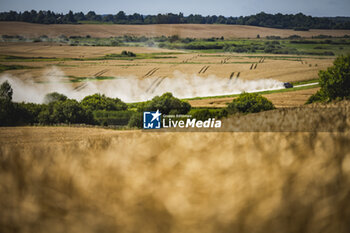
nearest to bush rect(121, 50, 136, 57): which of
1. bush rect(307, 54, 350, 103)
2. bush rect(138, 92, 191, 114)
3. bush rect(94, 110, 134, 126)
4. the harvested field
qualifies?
the harvested field

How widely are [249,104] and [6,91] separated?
3.91 meters

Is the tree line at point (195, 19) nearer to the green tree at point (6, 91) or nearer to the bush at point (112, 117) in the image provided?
the green tree at point (6, 91)

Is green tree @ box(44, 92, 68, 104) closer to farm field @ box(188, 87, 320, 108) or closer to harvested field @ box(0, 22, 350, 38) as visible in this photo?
harvested field @ box(0, 22, 350, 38)

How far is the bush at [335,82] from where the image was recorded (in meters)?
5.57

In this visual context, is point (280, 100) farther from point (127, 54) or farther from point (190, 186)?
point (190, 186)

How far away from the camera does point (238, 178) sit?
7.65 ft

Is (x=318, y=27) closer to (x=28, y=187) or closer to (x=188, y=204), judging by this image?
(x=188, y=204)

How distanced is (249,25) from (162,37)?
1.72m

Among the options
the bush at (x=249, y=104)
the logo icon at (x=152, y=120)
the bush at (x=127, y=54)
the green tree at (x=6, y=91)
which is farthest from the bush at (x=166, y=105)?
the green tree at (x=6, y=91)

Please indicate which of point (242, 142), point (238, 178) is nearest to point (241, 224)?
point (238, 178)

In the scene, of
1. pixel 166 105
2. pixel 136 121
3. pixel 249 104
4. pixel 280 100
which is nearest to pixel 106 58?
pixel 166 105

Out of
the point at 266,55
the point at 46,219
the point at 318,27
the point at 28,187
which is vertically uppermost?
the point at 318,27

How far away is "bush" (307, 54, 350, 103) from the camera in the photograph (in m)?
5.57

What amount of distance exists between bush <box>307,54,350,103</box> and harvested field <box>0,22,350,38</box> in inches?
31.8
